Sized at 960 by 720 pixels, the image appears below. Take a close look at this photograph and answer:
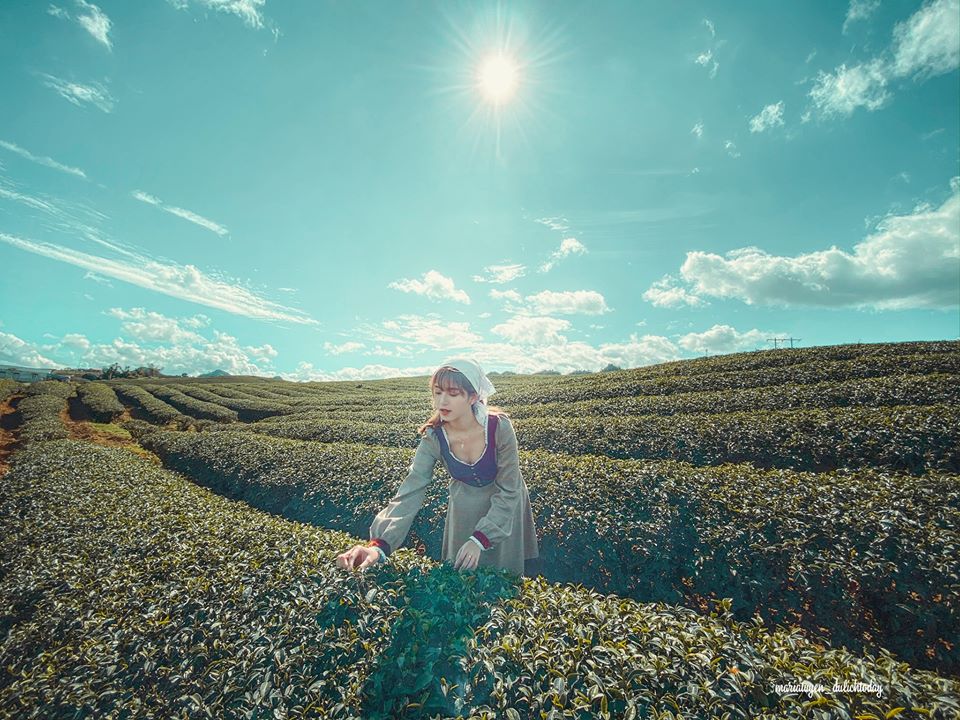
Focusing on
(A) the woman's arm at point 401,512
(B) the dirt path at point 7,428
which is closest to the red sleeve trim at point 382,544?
(A) the woman's arm at point 401,512

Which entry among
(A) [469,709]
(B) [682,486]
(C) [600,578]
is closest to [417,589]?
(A) [469,709]

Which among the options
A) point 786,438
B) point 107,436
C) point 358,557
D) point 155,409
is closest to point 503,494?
point 358,557

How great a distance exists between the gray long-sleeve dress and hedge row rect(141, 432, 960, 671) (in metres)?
2.60

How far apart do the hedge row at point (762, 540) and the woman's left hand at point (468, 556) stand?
350 cm

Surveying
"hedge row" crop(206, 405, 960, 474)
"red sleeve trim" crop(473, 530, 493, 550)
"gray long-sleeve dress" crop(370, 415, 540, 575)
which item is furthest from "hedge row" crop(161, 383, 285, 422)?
"red sleeve trim" crop(473, 530, 493, 550)

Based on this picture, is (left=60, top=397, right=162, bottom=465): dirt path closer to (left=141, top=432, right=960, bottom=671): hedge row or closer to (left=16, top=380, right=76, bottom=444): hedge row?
(left=16, top=380, right=76, bottom=444): hedge row

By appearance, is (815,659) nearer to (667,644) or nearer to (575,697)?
(667,644)

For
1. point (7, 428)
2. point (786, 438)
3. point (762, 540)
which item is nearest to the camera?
point (762, 540)

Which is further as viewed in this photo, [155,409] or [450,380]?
[155,409]

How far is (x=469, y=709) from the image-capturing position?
2115mm

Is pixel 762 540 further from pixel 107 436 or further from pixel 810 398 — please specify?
pixel 107 436

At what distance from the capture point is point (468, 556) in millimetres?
2754

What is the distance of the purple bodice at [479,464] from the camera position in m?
3.17

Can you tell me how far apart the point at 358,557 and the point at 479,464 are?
1095mm
